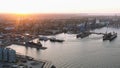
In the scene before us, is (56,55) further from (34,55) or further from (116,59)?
(116,59)

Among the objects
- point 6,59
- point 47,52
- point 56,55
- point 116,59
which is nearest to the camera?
point 6,59

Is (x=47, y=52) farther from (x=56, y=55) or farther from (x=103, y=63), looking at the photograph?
(x=103, y=63)

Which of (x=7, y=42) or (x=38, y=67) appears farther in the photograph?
(x=7, y=42)

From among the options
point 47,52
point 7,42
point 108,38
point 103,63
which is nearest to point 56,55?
point 47,52

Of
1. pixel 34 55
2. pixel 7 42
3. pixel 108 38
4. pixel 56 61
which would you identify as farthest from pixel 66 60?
pixel 108 38

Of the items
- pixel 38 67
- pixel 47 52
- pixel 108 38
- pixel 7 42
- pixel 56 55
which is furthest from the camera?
pixel 108 38

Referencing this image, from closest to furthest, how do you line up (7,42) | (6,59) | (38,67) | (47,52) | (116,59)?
(38,67), (6,59), (116,59), (47,52), (7,42)

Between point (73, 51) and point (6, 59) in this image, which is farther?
point (73, 51)

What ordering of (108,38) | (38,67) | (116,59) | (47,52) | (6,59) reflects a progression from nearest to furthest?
1. (38,67)
2. (6,59)
3. (116,59)
4. (47,52)
5. (108,38)
